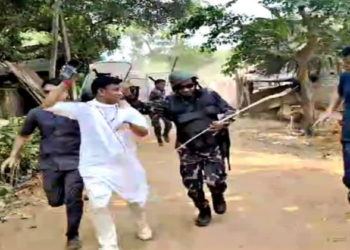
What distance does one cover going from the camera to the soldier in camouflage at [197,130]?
556cm

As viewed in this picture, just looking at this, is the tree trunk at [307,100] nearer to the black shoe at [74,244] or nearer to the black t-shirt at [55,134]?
the black t-shirt at [55,134]

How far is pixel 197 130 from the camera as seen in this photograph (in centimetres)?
559

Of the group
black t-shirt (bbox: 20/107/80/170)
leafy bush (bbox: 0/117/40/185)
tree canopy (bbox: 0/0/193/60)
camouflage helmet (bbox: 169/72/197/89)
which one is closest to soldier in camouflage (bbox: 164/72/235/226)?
camouflage helmet (bbox: 169/72/197/89)

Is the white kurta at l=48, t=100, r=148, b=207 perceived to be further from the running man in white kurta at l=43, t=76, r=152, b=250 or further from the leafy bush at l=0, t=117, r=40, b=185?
the leafy bush at l=0, t=117, r=40, b=185

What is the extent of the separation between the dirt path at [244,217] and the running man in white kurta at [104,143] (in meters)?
0.61

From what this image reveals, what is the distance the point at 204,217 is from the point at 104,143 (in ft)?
5.22

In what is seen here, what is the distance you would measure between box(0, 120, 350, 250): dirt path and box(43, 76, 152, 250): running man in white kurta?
614 millimetres

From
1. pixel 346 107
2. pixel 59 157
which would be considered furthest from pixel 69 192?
pixel 346 107

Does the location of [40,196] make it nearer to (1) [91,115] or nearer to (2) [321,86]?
(1) [91,115]

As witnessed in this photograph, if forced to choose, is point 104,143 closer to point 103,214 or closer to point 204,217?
point 103,214

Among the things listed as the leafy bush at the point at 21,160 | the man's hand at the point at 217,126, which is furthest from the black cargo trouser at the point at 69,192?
the leafy bush at the point at 21,160

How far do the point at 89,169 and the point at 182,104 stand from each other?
1270 millimetres

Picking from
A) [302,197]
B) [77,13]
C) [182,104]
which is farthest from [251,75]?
[182,104]

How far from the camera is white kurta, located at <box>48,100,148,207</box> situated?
4.71 meters
